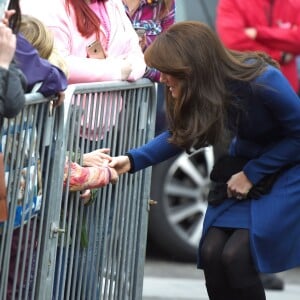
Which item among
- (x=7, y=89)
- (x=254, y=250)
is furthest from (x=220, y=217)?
(x=7, y=89)

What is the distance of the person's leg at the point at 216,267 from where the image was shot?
18.1ft

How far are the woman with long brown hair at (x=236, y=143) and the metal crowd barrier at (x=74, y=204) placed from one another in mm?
200

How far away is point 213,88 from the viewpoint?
5.35m

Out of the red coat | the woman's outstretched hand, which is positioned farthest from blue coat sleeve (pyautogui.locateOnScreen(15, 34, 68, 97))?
the red coat

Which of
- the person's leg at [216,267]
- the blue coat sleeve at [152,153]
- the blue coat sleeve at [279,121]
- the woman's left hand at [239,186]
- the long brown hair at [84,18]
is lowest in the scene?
the person's leg at [216,267]

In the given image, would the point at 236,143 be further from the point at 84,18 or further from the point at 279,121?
the point at 84,18

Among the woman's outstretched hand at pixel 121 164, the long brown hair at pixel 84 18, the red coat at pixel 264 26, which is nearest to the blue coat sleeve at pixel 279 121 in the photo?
the woman's outstretched hand at pixel 121 164

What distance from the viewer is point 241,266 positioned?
5.46 metres

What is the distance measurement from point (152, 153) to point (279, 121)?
600 millimetres

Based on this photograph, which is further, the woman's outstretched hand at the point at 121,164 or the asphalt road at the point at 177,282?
the asphalt road at the point at 177,282

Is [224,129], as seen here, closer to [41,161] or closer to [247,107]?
[247,107]

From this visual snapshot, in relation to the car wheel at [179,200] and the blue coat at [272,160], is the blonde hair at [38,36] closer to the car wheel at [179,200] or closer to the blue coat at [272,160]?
the blue coat at [272,160]

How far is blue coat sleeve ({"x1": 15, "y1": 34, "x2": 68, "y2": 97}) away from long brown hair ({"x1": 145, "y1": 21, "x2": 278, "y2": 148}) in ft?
1.81

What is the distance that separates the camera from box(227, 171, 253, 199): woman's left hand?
554 centimetres
